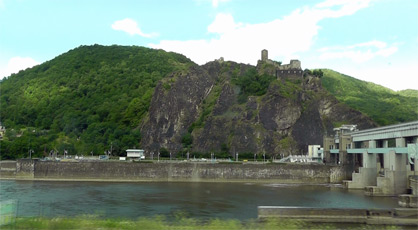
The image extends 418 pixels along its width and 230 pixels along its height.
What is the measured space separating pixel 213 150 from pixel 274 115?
1685 cm

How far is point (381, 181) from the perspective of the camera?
51250 millimetres

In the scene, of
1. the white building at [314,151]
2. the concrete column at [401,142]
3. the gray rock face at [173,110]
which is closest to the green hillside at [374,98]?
the white building at [314,151]

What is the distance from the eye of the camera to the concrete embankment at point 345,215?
28.9 meters

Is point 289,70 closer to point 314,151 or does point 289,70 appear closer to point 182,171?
point 314,151

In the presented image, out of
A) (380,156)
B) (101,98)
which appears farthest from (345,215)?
(101,98)

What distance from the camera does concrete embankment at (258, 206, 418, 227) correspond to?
28.9m

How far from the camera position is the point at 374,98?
143250mm

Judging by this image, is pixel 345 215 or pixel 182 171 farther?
pixel 182 171

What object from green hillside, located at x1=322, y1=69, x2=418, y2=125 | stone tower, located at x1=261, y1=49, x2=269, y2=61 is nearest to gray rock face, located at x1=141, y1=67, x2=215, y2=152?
stone tower, located at x1=261, y1=49, x2=269, y2=61

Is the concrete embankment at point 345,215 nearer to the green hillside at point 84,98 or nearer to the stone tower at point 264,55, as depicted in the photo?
Answer: the green hillside at point 84,98

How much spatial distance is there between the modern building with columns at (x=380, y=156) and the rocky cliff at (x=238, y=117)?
35.5 feet

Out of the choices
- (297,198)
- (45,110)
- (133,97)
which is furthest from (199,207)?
(45,110)

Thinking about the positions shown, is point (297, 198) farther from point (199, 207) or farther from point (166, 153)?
point (166, 153)

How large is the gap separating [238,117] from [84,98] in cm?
6713
